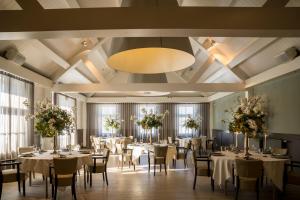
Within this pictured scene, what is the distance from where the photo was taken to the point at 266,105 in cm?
943

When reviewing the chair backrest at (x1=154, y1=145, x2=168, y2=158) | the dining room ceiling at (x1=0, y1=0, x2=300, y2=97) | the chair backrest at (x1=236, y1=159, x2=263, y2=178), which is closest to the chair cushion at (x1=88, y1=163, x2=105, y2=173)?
the chair backrest at (x1=154, y1=145, x2=168, y2=158)

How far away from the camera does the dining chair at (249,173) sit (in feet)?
16.8

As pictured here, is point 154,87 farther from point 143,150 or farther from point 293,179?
point 293,179

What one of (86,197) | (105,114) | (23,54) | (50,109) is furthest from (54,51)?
(105,114)

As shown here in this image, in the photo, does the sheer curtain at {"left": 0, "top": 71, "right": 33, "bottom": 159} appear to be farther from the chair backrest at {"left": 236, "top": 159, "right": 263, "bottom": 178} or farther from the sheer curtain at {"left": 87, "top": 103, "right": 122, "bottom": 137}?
the sheer curtain at {"left": 87, "top": 103, "right": 122, "bottom": 137}

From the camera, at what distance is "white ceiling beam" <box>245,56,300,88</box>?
7.06 meters

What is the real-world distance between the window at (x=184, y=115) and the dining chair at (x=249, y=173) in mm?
11746

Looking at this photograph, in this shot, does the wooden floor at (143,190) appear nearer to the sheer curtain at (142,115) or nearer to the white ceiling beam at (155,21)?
the white ceiling beam at (155,21)

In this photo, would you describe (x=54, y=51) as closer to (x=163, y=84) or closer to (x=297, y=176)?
(x=163, y=84)

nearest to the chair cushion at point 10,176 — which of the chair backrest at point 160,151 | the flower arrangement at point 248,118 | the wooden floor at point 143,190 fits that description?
the wooden floor at point 143,190

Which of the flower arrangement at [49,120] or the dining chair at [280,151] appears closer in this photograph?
the flower arrangement at [49,120]

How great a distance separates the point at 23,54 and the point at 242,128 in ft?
18.7

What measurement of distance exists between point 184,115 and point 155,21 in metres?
13.1

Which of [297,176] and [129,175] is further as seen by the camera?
[129,175]
